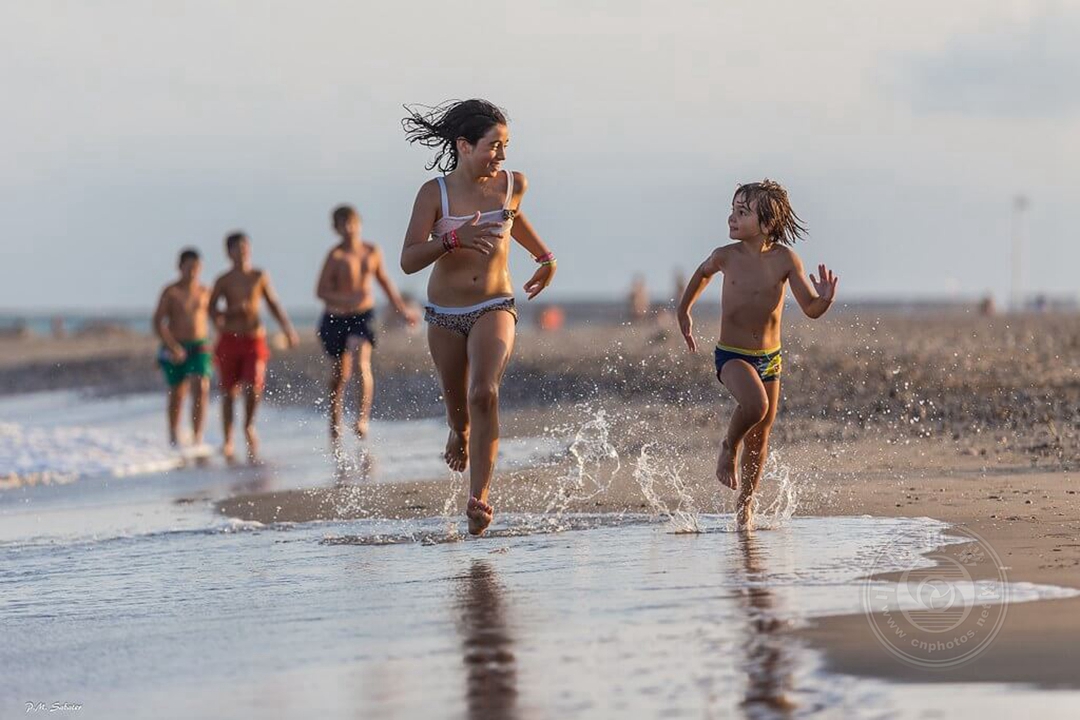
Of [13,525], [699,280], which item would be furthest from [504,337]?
[13,525]

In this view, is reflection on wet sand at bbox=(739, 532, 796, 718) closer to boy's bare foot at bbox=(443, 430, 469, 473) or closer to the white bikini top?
the white bikini top

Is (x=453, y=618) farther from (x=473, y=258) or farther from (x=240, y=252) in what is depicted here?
(x=240, y=252)

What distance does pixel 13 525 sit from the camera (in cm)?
985

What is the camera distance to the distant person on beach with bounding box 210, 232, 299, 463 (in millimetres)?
14906

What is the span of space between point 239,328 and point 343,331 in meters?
1.44

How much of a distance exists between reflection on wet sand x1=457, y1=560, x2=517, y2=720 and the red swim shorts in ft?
29.3

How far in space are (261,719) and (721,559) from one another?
2553 millimetres

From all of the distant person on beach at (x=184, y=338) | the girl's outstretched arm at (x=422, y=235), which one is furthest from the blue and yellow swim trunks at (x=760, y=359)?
the distant person on beach at (x=184, y=338)

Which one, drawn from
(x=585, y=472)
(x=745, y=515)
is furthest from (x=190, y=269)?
(x=745, y=515)

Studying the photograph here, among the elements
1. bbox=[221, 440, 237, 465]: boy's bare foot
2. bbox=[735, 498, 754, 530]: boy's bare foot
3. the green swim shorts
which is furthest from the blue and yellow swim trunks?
the green swim shorts

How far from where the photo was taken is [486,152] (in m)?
7.44

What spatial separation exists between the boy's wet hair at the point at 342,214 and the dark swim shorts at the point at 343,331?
0.85 m

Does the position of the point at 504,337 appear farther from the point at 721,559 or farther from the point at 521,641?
the point at 521,641

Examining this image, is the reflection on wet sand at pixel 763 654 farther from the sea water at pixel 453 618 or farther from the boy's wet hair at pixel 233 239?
the boy's wet hair at pixel 233 239
